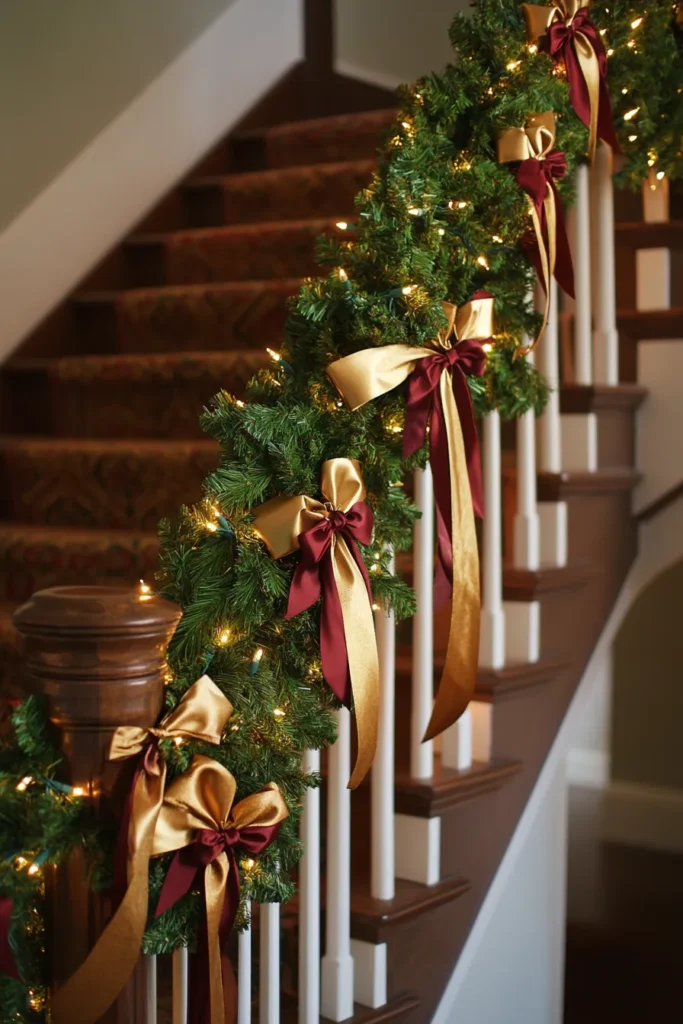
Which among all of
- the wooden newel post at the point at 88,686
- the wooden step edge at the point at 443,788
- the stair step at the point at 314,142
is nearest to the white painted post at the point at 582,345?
the wooden step edge at the point at 443,788

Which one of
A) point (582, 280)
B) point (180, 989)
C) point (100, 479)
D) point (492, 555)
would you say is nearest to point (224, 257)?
point (100, 479)

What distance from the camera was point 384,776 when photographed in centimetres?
171

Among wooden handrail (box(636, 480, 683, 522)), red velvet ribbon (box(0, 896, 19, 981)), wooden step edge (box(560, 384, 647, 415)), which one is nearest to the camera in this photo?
red velvet ribbon (box(0, 896, 19, 981))

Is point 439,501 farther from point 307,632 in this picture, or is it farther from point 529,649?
point 529,649

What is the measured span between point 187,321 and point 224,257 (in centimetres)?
29

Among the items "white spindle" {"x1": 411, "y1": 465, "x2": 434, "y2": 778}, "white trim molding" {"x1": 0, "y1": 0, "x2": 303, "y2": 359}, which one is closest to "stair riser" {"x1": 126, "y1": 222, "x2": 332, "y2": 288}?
"white trim molding" {"x1": 0, "y1": 0, "x2": 303, "y2": 359}

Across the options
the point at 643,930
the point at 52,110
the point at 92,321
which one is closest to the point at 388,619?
the point at 92,321

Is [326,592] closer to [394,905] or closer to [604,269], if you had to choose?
[394,905]

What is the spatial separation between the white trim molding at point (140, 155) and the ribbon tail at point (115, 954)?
2043 mm

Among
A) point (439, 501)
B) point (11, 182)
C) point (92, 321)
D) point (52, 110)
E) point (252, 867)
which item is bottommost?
point (252, 867)

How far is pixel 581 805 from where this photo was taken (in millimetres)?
Answer: 4301

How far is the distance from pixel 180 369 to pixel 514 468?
0.80 meters

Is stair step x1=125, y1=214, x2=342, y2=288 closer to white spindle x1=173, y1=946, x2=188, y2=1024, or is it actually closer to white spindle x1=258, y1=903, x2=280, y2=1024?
white spindle x1=258, y1=903, x2=280, y2=1024

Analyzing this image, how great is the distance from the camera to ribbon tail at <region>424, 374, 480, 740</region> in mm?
Result: 1395
